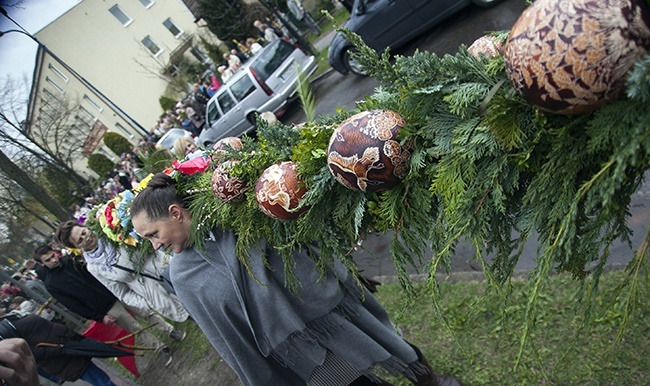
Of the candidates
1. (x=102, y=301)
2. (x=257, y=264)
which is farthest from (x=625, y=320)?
(x=102, y=301)

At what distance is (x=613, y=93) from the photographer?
1007mm

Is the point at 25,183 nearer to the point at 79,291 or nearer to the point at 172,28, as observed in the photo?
the point at 79,291

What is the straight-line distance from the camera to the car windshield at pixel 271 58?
1181 centimetres

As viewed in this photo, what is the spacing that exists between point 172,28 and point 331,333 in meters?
35.5

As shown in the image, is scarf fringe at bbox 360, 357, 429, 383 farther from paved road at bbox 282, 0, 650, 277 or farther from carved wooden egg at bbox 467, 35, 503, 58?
carved wooden egg at bbox 467, 35, 503, 58

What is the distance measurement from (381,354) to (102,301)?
459 centimetres

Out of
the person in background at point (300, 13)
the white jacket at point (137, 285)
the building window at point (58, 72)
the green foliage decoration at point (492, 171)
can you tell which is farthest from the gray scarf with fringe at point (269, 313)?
the building window at point (58, 72)

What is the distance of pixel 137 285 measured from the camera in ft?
15.8

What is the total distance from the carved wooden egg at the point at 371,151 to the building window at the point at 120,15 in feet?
116

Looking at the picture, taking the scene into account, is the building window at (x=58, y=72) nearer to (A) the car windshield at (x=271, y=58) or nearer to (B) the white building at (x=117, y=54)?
(B) the white building at (x=117, y=54)

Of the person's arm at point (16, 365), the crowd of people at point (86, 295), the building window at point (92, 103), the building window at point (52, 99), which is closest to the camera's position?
the person's arm at point (16, 365)

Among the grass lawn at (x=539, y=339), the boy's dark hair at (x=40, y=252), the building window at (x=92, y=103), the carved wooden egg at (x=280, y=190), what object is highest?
the building window at (x=92, y=103)

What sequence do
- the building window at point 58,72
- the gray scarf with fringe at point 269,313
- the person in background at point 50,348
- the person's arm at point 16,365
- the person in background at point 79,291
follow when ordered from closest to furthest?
the person's arm at point 16,365
the gray scarf with fringe at point 269,313
the person in background at point 50,348
the person in background at point 79,291
the building window at point 58,72

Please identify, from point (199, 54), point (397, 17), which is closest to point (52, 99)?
point (199, 54)
